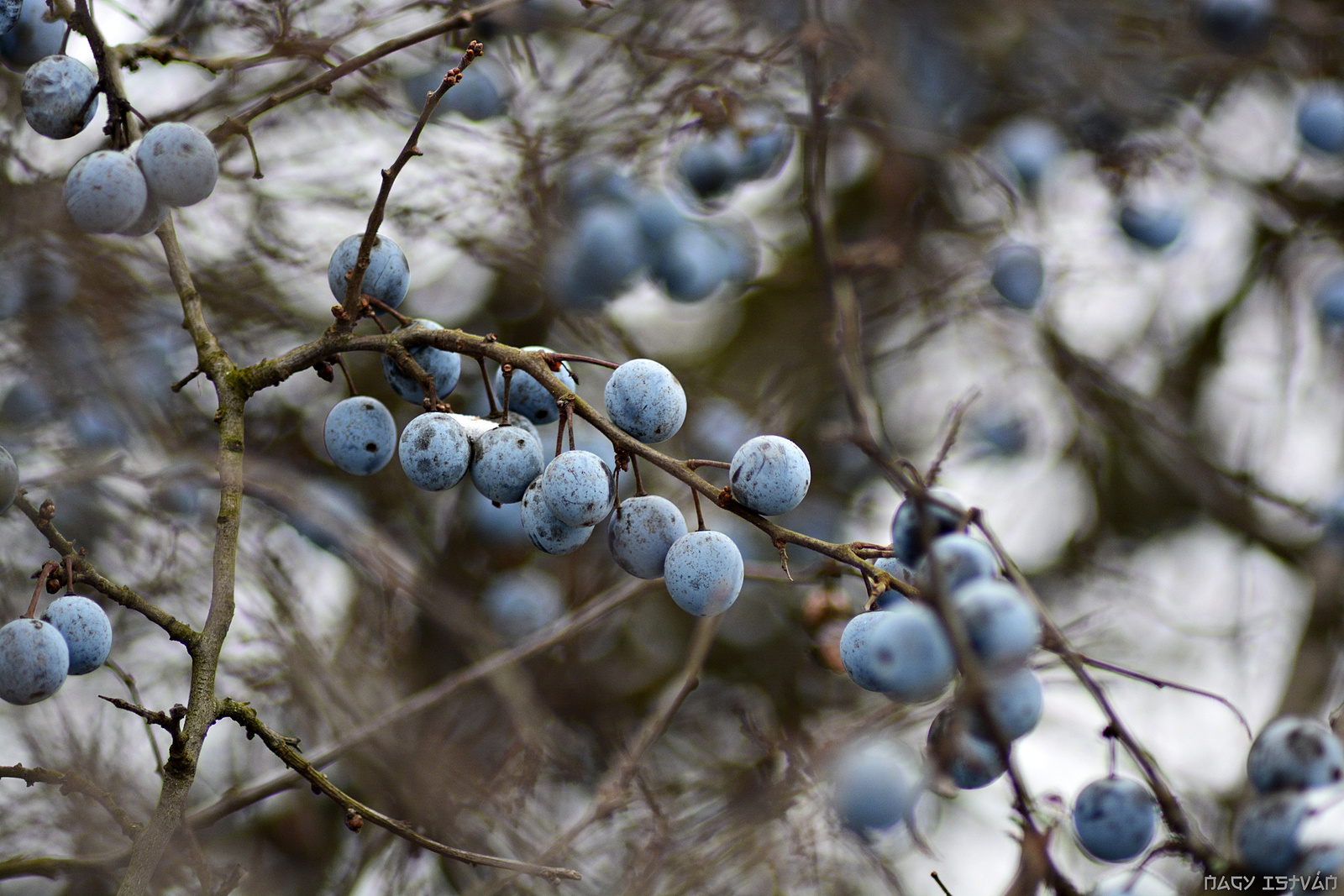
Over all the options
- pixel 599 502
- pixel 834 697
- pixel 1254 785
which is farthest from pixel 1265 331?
pixel 599 502

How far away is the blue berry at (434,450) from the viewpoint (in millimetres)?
1743

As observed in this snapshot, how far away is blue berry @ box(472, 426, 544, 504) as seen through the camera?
1767mm

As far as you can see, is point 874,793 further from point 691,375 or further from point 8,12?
point 8,12

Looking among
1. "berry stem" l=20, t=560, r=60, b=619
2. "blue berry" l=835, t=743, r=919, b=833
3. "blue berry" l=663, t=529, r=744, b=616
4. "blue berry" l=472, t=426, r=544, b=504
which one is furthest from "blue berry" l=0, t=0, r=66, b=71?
"blue berry" l=835, t=743, r=919, b=833

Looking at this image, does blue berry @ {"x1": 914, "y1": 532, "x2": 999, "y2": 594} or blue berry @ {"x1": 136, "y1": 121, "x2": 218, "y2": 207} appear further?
blue berry @ {"x1": 136, "y1": 121, "x2": 218, "y2": 207}

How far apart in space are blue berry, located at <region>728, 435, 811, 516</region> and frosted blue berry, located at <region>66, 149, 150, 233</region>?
45.0 inches

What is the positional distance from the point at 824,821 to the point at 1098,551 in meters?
2.21

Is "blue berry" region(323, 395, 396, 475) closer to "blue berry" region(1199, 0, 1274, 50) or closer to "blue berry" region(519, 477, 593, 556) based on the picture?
"blue berry" region(519, 477, 593, 556)

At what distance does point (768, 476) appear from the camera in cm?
164

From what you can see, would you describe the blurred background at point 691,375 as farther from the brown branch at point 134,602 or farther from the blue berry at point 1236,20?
the brown branch at point 134,602

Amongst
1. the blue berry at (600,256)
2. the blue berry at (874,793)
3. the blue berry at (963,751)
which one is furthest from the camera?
the blue berry at (600,256)

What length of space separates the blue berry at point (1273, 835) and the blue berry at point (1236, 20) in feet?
10.7

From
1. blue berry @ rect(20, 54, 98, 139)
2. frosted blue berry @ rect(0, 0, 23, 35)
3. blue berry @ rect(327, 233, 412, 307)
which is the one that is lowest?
blue berry @ rect(327, 233, 412, 307)

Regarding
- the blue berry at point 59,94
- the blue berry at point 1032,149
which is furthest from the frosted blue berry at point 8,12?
the blue berry at point 1032,149
